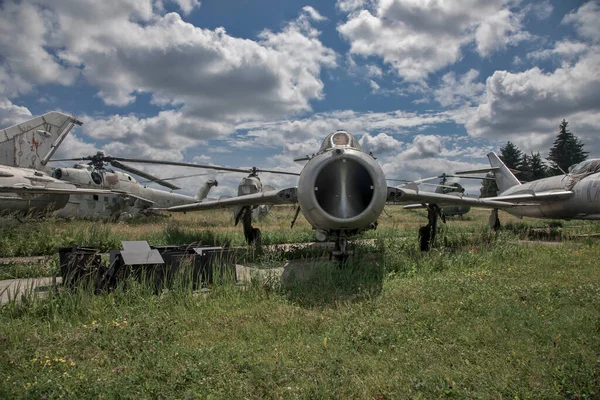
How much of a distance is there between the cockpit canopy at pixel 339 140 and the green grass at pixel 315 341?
2691mm

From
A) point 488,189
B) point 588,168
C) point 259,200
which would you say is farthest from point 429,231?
point 488,189

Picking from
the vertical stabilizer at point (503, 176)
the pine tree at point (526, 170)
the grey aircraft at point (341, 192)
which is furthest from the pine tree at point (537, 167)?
the grey aircraft at point (341, 192)

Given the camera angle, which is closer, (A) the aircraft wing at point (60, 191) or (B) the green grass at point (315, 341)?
(B) the green grass at point (315, 341)

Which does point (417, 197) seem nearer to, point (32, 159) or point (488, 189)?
point (32, 159)

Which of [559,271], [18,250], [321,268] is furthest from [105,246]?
[559,271]

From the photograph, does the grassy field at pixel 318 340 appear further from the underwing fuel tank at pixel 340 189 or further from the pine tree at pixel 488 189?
the pine tree at pixel 488 189

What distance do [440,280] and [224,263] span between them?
11.5ft

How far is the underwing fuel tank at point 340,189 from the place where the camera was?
6.19 meters

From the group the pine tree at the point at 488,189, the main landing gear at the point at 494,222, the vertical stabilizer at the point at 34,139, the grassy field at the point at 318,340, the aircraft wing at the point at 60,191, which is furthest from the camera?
the pine tree at the point at 488,189

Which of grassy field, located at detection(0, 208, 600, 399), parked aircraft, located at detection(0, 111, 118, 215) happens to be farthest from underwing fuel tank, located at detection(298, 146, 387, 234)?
parked aircraft, located at detection(0, 111, 118, 215)

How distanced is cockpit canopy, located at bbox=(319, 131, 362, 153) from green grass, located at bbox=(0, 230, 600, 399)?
106 inches

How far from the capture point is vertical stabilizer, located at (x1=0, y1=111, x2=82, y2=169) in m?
14.0

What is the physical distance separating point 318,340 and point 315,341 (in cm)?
5

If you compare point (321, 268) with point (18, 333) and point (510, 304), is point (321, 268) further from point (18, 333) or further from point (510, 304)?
point (18, 333)
